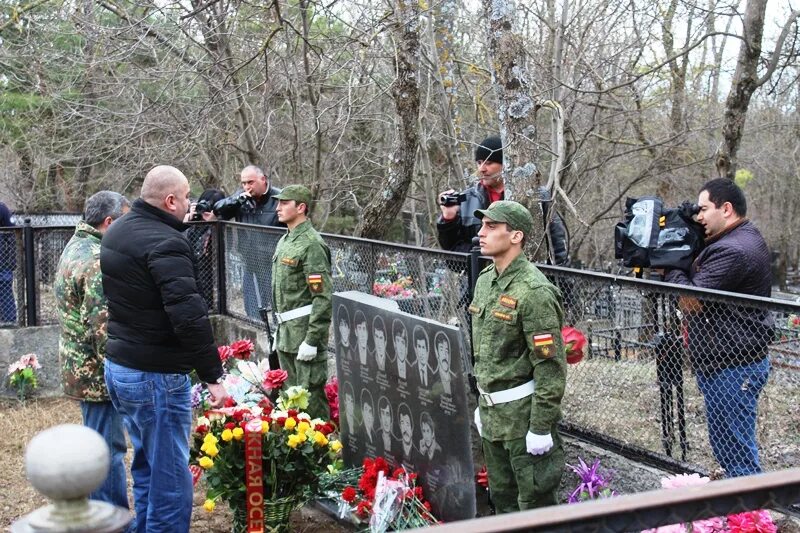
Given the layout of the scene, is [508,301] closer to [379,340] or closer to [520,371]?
[520,371]

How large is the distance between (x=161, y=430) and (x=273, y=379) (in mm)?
1503

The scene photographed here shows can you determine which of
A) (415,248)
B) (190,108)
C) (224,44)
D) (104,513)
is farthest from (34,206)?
(104,513)

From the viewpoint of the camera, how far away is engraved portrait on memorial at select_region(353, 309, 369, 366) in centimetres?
589

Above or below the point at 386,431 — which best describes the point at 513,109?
above

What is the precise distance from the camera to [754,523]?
3.97 metres

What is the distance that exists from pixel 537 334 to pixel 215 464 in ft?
7.02

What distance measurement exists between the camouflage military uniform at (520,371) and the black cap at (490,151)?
2.33 metres

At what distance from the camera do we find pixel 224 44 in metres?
11.3

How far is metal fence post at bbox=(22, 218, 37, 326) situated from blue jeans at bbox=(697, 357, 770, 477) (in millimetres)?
7193

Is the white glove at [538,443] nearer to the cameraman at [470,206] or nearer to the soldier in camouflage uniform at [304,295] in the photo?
the cameraman at [470,206]

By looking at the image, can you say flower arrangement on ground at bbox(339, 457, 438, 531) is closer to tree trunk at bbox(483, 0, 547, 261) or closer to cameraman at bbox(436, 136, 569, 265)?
cameraman at bbox(436, 136, 569, 265)

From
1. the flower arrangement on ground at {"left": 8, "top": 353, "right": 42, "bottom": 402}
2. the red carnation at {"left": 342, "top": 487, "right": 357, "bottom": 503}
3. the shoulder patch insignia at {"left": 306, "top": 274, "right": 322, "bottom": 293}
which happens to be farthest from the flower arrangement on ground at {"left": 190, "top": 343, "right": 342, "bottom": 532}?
the flower arrangement on ground at {"left": 8, "top": 353, "right": 42, "bottom": 402}

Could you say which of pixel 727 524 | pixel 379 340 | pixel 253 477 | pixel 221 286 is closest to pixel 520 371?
pixel 727 524

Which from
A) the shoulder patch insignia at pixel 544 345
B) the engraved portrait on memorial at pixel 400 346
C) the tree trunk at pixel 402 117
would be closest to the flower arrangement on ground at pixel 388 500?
the engraved portrait on memorial at pixel 400 346
